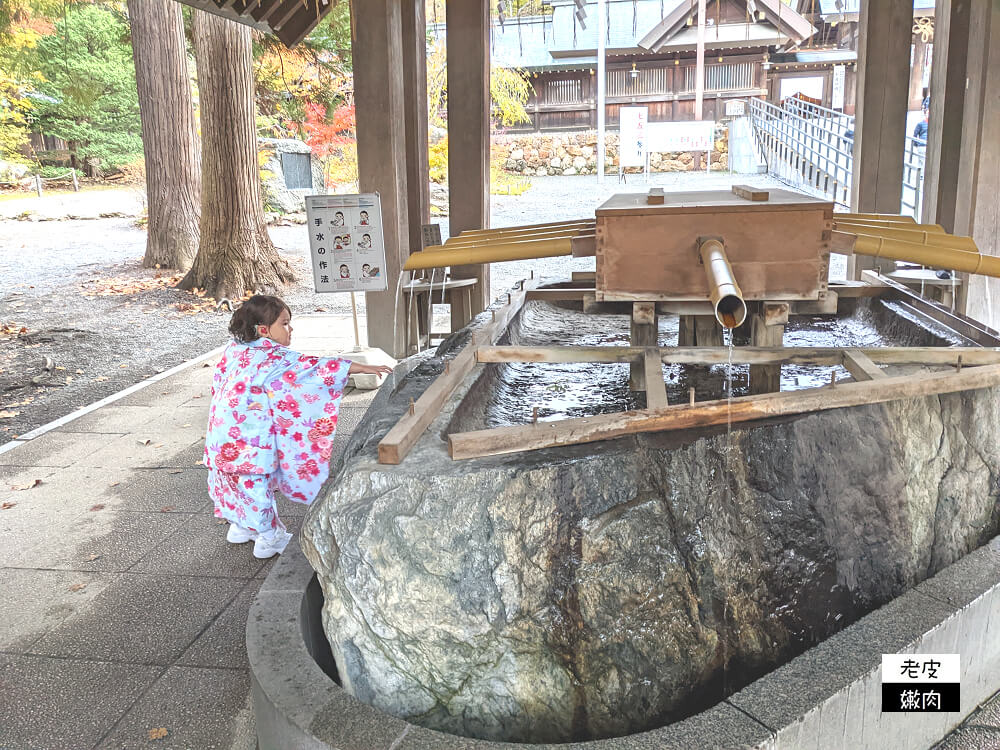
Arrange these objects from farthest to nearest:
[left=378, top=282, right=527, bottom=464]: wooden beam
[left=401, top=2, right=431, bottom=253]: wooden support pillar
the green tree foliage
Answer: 1. the green tree foliage
2. [left=401, top=2, right=431, bottom=253]: wooden support pillar
3. [left=378, top=282, right=527, bottom=464]: wooden beam

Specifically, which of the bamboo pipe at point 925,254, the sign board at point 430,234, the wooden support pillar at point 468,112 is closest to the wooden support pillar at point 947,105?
the bamboo pipe at point 925,254

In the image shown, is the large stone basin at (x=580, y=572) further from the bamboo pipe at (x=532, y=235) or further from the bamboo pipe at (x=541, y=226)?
the bamboo pipe at (x=541, y=226)

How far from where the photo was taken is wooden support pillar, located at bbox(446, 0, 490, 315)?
621 cm

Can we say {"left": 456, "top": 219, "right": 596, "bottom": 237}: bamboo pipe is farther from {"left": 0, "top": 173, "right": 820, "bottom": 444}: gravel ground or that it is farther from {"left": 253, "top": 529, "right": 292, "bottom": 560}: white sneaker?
{"left": 0, "top": 173, "right": 820, "bottom": 444}: gravel ground

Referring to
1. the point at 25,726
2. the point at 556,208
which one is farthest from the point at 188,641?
the point at 556,208

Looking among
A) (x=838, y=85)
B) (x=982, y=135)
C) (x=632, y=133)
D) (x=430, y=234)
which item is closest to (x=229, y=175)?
(x=430, y=234)

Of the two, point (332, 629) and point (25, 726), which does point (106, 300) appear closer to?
point (25, 726)

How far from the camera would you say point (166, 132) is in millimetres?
11938

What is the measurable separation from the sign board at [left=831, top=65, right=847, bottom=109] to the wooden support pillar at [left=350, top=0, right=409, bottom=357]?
17.2 meters

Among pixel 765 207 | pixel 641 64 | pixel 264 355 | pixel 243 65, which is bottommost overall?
pixel 264 355

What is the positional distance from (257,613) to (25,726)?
866 millimetres

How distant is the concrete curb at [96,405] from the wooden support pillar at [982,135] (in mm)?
6204

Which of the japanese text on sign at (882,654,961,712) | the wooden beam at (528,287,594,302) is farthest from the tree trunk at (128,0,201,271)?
the japanese text on sign at (882,654,961,712)

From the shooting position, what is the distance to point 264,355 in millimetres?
3424
